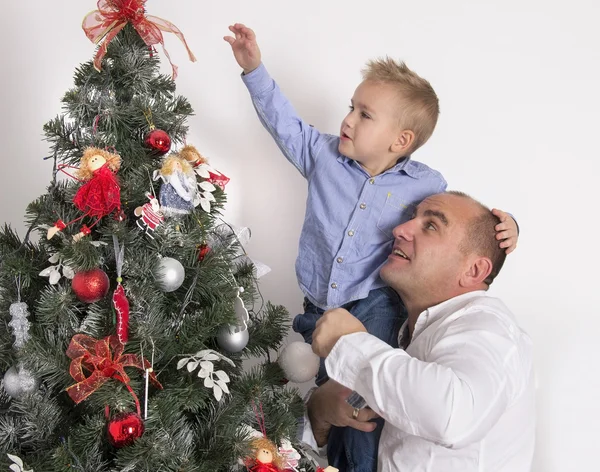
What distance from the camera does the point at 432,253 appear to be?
1.45m

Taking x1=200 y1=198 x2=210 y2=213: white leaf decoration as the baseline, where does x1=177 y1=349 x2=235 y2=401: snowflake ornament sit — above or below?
below

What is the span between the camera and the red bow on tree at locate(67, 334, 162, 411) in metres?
1.09

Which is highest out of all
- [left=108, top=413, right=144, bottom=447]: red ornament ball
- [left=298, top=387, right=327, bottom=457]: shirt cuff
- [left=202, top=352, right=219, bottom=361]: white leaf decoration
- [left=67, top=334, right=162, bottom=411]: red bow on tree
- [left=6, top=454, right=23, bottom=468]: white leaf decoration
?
[left=202, top=352, right=219, bottom=361]: white leaf decoration

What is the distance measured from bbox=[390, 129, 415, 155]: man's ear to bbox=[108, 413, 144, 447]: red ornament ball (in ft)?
2.99

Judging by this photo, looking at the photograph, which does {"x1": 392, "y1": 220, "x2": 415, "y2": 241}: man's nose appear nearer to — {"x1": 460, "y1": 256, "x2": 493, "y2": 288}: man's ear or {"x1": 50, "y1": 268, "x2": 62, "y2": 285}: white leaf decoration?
{"x1": 460, "y1": 256, "x2": 493, "y2": 288}: man's ear

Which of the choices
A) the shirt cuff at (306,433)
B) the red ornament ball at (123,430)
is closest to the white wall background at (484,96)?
the shirt cuff at (306,433)

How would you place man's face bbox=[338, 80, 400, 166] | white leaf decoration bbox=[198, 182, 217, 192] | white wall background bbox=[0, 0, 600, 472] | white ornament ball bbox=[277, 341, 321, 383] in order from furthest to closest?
white wall background bbox=[0, 0, 600, 472]
man's face bbox=[338, 80, 400, 166]
white ornament ball bbox=[277, 341, 321, 383]
white leaf decoration bbox=[198, 182, 217, 192]

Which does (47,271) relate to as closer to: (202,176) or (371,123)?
(202,176)

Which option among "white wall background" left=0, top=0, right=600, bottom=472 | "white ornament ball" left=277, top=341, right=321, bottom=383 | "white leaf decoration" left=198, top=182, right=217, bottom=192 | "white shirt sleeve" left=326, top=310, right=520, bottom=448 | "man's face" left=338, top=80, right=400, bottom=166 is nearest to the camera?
"white shirt sleeve" left=326, top=310, right=520, bottom=448

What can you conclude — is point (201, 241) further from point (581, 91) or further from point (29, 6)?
point (581, 91)

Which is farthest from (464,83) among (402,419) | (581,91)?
(402,419)

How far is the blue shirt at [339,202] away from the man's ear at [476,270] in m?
0.24

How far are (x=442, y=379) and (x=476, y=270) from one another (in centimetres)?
44

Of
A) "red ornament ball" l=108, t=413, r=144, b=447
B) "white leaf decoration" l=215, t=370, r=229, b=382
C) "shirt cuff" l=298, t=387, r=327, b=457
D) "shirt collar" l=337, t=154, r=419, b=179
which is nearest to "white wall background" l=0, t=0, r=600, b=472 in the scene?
"shirt collar" l=337, t=154, r=419, b=179
